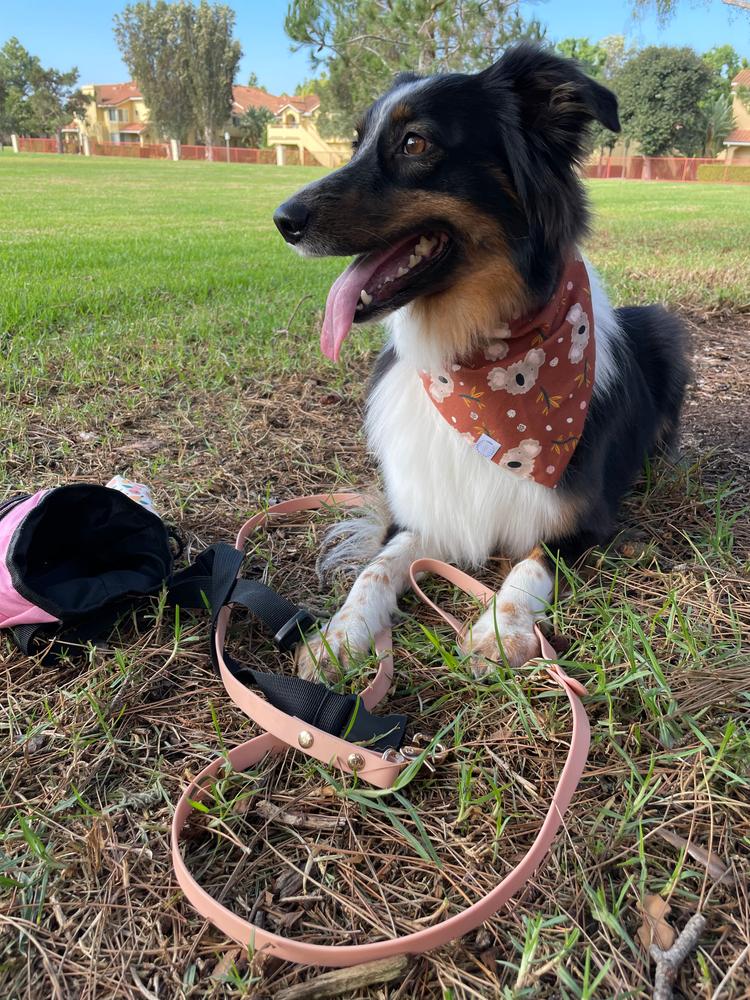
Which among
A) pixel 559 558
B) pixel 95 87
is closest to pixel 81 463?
pixel 559 558

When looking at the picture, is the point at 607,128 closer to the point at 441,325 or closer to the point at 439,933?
the point at 441,325

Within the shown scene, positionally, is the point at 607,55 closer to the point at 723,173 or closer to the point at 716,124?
the point at 716,124

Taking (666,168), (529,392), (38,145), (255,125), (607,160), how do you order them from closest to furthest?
(529,392) < (666,168) < (607,160) < (38,145) < (255,125)

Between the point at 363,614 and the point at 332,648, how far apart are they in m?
0.19

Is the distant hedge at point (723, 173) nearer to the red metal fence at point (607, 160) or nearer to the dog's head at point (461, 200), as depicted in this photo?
the red metal fence at point (607, 160)

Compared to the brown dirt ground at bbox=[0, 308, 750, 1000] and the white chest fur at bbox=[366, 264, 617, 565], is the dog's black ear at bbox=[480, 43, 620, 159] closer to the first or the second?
the white chest fur at bbox=[366, 264, 617, 565]

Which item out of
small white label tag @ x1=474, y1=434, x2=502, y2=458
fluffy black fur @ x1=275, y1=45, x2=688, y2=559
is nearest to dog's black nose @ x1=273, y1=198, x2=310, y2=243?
fluffy black fur @ x1=275, y1=45, x2=688, y2=559

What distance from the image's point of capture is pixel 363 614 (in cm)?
227

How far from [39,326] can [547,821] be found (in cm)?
529

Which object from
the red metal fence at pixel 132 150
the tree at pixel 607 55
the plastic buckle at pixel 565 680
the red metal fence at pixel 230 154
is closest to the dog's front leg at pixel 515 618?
the plastic buckle at pixel 565 680

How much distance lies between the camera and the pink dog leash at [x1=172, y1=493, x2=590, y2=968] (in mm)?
1310

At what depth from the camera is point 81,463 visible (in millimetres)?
3328

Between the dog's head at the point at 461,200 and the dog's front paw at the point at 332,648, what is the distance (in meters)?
0.94

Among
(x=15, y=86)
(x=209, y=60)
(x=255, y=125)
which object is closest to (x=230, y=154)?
(x=209, y=60)
